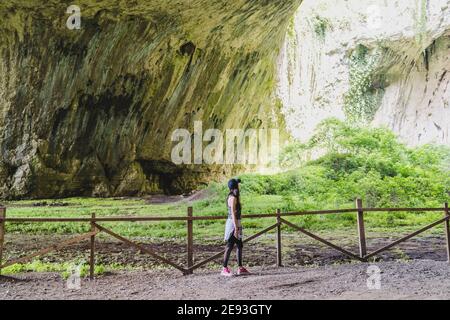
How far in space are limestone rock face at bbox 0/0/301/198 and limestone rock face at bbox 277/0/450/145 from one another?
19.2 feet

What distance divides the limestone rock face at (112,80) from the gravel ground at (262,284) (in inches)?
413

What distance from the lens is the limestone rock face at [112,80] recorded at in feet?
47.9

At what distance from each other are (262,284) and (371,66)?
20970mm

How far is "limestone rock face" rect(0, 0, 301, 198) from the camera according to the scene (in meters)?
14.6

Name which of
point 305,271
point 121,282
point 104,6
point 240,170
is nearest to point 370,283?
point 305,271

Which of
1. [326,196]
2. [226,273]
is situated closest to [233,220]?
[226,273]

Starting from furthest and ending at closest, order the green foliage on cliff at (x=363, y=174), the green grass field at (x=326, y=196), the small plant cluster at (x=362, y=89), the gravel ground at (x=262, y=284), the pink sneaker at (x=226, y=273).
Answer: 1. the small plant cluster at (x=362, y=89)
2. the green foliage on cliff at (x=363, y=174)
3. the green grass field at (x=326, y=196)
4. the pink sneaker at (x=226, y=273)
5. the gravel ground at (x=262, y=284)

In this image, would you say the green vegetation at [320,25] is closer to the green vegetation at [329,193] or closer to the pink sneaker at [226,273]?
the green vegetation at [329,193]

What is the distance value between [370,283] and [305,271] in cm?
115

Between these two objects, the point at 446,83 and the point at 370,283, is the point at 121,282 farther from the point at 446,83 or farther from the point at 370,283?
the point at 446,83

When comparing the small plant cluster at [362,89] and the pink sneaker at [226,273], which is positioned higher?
the small plant cluster at [362,89]

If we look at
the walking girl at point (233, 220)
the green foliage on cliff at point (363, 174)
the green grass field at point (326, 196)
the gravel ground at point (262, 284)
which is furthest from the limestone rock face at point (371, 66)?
the walking girl at point (233, 220)

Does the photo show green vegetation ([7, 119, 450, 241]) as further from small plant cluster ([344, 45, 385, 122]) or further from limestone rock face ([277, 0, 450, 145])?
small plant cluster ([344, 45, 385, 122])

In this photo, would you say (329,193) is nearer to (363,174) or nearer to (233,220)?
(363,174)
